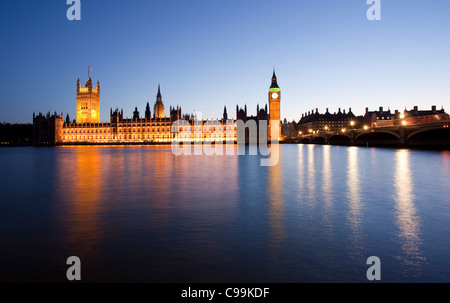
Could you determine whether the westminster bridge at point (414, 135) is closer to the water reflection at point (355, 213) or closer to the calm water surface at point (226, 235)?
the water reflection at point (355, 213)

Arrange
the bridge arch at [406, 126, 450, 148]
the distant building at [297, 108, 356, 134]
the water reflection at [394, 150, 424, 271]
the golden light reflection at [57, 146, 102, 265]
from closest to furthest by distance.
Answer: the water reflection at [394, 150, 424, 271] < the golden light reflection at [57, 146, 102, 265] < the bridge arch at [406, 126, 450, 148] < the distant building at [297, 108, 356, 134]

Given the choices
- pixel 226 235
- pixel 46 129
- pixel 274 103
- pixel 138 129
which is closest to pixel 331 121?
pixel 274 103

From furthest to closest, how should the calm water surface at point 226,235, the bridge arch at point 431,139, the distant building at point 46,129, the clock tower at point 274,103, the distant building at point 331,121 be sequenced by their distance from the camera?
the distant building at point 331,121 → the clock tower at point 274,103 → the distant building at point 46,129 → the bridge arch at point 431,139 → the calm water surface at point 226,235

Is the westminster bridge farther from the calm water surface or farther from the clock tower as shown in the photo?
the clock tower

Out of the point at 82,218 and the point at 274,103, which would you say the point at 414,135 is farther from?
the point at 274,103

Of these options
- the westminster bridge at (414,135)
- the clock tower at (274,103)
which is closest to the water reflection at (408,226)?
the westminster bridge at (414,135)

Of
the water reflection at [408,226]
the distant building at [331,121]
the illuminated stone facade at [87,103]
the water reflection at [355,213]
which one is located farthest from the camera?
the distant building at [331,121]

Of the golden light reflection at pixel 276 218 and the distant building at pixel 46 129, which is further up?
the distant building at pixel 46 129

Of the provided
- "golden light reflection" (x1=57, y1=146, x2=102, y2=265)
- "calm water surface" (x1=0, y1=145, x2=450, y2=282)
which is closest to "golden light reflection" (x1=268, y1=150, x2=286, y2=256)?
"calm water surface" (x1=0, y1=145, x2=450, y2=282)

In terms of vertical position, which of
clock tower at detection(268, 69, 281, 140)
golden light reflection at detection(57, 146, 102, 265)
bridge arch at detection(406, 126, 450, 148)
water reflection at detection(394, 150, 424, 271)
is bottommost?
water reflection at detection(394, 150, 424, 271)

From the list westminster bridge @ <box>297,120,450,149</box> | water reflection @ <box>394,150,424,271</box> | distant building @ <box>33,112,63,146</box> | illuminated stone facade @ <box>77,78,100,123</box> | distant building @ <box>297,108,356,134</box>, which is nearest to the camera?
water reflection @ <box>394,150,424,271</box>

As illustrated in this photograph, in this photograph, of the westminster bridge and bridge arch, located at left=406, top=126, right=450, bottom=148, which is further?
bridge arch, located at left=406, top=126, right=450, bottom=148

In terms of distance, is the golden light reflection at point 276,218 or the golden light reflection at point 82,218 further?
the golden light reflection at point 276,218

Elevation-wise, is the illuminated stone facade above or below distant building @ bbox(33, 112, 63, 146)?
above
